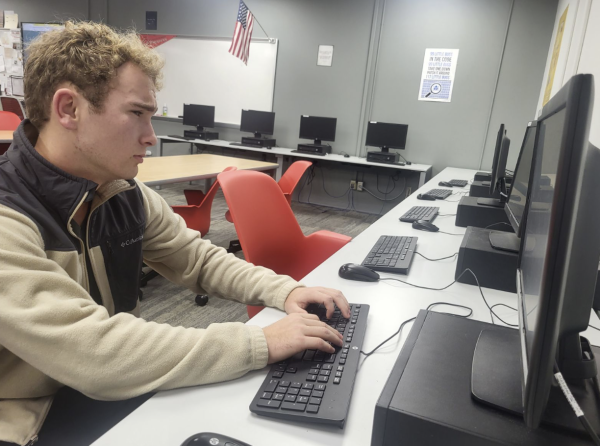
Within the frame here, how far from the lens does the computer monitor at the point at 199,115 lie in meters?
5.82

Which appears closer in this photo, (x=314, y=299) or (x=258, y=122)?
(x=314, y=299)

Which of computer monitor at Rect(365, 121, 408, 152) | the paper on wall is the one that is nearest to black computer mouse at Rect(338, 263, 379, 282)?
computer monitor at Rect(365, 121, 408, 152)

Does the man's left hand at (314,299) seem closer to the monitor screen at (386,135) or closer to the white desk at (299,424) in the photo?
the white desk at (299,424)

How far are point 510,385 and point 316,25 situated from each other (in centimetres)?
548

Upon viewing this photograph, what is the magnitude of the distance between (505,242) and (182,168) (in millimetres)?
2475

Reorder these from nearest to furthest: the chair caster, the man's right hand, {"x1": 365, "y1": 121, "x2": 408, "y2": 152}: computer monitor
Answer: the man's right hand, the chair caster, {"x1": 365, "y1": 121, "x2": 408, "y2": 152}: computer monitor

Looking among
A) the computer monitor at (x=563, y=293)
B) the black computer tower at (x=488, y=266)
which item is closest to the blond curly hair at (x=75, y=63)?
the computer monitor at (x=563, y=293)

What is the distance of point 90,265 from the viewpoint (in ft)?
3.09

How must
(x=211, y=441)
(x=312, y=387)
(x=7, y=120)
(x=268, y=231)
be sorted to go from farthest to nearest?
(x=7, y=120)
(x=268, y=231)
(x=312, y=387)
(x=211, y=441)

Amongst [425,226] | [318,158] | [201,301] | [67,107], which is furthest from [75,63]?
[318,158]

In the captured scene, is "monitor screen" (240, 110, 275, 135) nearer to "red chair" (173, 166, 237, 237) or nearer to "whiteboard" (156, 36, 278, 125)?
"whiteboard" (156, 36, 278, 125)

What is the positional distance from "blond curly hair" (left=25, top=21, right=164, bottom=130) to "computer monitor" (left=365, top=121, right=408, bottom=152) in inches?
172

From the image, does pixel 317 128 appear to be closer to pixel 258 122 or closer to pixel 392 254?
pixel 258 122

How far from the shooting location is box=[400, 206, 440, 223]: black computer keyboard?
1.99 metres
